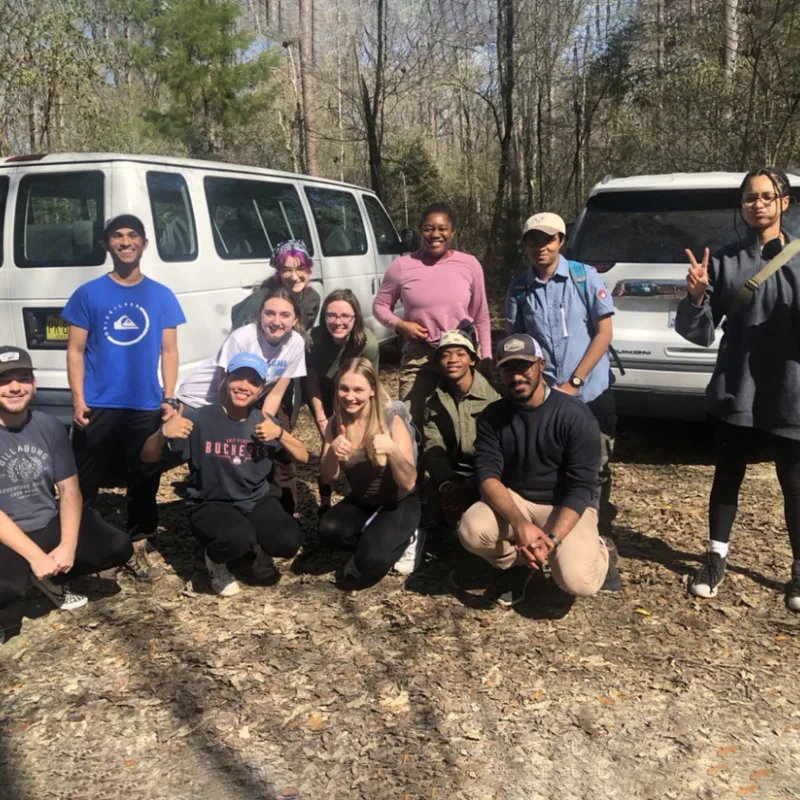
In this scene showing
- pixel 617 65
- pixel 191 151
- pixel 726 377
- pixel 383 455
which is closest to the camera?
pixel 726 377

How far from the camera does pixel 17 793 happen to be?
2.48 metres

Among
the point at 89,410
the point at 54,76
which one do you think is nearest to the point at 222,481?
the point at 89,410

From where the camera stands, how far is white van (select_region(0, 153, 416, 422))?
15.0 feet

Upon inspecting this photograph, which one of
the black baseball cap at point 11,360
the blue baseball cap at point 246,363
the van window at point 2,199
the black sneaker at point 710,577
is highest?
the van window at point 2,199

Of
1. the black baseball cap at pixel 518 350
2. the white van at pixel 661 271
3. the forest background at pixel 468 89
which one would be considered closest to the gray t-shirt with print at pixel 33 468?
the black baseball cap at pixel 518 350

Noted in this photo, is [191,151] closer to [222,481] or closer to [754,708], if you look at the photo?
[222,481]

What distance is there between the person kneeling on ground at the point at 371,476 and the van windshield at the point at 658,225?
7.28ft

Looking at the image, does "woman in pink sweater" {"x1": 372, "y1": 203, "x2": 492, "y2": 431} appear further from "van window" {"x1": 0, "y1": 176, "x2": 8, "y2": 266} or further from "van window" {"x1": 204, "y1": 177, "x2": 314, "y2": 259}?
"van window" {"x1": 0, "y1": 176, "x2": 8, "y2": 266}

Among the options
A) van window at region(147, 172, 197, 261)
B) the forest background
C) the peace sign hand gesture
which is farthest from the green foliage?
the peace sign hand gesture

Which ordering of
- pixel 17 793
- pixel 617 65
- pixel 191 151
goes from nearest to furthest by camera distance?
pixel 17 793
pixel 617 65
pixel 191 151

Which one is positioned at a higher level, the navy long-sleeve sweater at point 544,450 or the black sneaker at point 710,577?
the navy long-sleeve sweater at point 544,450

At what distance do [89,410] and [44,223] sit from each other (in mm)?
1601

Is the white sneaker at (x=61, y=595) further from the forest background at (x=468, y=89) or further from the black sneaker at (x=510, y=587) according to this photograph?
the forest background at (x=468, y=89)

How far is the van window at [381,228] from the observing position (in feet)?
27.2
